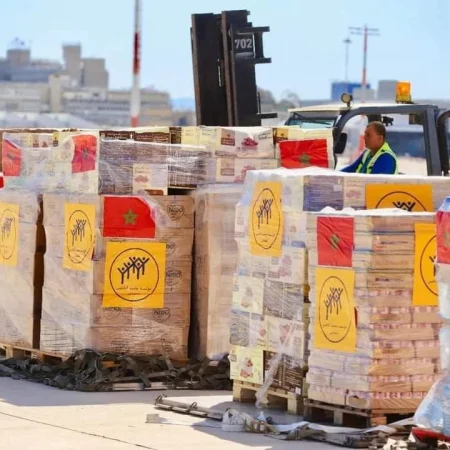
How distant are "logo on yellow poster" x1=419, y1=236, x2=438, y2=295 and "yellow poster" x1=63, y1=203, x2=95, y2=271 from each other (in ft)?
10.3

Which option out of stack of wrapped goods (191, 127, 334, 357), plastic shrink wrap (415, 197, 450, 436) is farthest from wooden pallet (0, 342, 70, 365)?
plastic shrink wrap (415, 197, 450, 436)

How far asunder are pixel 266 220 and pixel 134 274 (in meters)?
1.77

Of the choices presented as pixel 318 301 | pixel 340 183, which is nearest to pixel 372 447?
pixel 318 301

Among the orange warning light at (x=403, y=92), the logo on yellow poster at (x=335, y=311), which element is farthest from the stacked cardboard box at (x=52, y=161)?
the orange warning light at (x=403, y=92)

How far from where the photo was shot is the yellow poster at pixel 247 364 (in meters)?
9.84

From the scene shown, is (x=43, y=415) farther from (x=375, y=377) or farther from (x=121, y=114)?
(x=121, y=114)

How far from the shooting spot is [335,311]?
29.3 ft

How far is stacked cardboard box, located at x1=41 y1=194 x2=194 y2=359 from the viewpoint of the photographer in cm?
1112

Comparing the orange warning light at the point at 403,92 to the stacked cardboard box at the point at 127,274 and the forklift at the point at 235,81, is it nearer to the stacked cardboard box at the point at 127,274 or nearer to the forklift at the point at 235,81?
the forklift at the point at 235,81

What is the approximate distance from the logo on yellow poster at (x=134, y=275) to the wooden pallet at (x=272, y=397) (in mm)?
1359

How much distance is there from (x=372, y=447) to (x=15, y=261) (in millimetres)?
4641

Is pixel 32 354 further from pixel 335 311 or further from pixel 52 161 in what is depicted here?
pixel 335 311

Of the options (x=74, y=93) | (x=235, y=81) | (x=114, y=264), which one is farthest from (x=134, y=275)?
(x=74, y=93)

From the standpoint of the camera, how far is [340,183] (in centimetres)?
945
